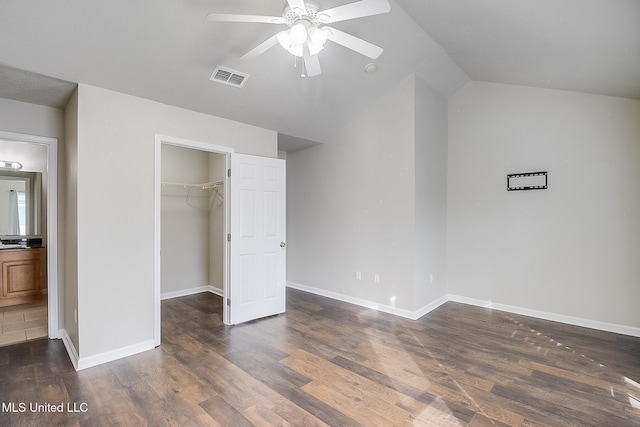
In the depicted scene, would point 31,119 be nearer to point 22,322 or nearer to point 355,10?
point 22,322

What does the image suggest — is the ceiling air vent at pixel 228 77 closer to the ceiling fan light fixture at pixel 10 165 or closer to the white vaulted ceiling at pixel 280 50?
the white vaulted ceiling at pixel 280 50

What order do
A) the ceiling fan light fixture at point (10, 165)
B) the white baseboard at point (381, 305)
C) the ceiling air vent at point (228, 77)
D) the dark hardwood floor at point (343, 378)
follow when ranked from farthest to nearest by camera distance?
the ceiling fan light fixture at point (10, 165) < the white baseboard at point (381, 305) < the ceiling air vent at point (228, 77) < the dark hardwood floor at point (343, 378)

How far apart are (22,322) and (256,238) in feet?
10.3

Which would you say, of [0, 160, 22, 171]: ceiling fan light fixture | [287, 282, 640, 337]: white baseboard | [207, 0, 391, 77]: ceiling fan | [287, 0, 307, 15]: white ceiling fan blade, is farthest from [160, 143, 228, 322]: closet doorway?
[287, 0, 307, 15]: white ceiling fan blade

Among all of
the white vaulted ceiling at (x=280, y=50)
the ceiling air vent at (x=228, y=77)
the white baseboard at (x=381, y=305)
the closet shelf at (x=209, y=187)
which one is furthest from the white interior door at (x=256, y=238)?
the closet shelf at (x=209, y=187)

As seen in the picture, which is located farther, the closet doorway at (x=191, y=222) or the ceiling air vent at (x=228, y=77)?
the closet doorway at (x=191, y=222)

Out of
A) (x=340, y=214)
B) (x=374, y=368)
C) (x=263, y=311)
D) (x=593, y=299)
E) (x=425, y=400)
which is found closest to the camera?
(x=425, y=400)

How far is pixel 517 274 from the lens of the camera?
14.3ft

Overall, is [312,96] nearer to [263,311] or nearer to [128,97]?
[128,97]

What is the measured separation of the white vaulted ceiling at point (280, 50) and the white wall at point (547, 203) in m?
0.35

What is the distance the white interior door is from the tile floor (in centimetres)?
223

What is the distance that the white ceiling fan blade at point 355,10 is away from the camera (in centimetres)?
192

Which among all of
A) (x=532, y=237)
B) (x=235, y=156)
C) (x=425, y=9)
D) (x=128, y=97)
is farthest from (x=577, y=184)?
(x=128, y=97)

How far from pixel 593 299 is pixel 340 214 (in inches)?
133
